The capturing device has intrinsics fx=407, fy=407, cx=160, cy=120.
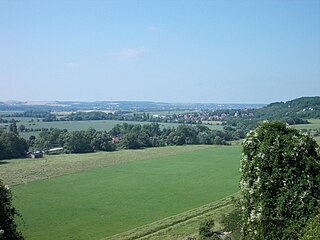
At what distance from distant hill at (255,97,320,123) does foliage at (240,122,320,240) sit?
12849 cm

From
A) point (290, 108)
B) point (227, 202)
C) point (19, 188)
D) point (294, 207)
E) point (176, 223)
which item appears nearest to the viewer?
point (294, 207)

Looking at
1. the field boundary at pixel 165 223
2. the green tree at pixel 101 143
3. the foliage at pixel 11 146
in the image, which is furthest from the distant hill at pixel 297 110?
the field boundary at pixel 165 223

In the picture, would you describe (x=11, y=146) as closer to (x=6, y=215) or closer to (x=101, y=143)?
(x=101, y=143)

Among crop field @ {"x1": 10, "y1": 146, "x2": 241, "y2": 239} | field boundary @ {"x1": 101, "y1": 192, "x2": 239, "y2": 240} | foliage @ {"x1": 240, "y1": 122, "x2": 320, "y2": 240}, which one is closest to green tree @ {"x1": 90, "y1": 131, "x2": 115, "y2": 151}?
crop field @ {"x1": 10, "y1": 146, "x2": 241, "y2": 239}

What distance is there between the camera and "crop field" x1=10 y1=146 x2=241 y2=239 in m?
35.1

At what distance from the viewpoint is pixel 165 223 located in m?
34.7

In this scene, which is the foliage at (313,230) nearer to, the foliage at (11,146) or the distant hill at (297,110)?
the foliage at (11,146)

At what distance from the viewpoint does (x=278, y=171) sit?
13.1 meters

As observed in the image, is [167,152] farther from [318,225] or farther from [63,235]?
[318,225]

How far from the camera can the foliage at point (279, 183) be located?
12.7 meters

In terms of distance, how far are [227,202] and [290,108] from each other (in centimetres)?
13410

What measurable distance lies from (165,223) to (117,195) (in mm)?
15125

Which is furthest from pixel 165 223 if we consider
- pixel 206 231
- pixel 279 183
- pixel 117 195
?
pixel 279 183

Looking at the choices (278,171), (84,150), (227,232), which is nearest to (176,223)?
(227,232)
